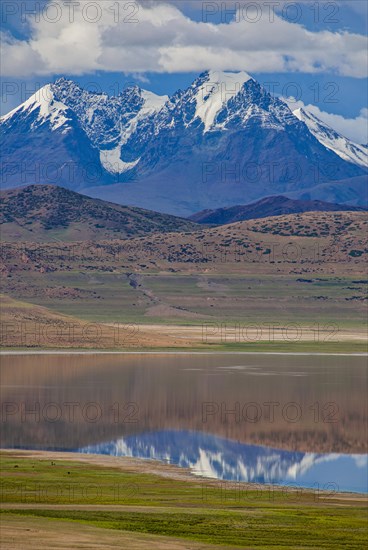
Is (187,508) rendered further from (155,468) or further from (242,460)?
(242,460)

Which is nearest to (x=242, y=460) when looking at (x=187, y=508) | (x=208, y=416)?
(x=208, y=416)

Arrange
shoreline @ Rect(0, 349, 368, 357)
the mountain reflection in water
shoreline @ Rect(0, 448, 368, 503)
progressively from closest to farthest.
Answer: shoreline @ Rect(0, 448, 368, 503), the mountain reflection in water, shoreline @ Rect(0, 349, 368, 357)

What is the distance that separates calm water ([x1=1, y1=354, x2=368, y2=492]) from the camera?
3017 inches

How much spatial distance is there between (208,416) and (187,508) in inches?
1791

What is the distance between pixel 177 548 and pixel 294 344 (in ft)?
508

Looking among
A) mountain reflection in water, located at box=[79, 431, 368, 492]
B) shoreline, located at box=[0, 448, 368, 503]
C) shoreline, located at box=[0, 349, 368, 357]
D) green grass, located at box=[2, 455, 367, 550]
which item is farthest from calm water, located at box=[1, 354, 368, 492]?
shoreline, located at box=[0, 349, 368, 357]

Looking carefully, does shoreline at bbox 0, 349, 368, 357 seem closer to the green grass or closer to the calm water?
the calm water

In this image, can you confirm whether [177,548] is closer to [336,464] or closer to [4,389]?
[336,464]

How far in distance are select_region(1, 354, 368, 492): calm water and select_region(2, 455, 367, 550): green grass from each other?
7.46 meters

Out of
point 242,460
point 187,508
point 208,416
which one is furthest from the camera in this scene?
point 208,416

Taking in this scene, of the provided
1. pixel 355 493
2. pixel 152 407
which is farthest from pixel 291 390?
pixel 355 493

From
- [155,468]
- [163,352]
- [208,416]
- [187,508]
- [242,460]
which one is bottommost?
[187,508]

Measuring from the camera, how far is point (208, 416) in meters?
98.7

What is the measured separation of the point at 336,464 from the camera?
251ft
